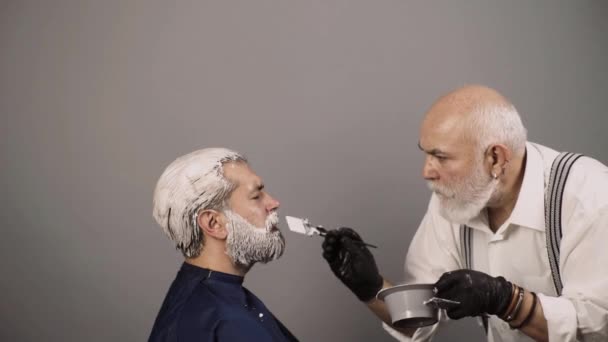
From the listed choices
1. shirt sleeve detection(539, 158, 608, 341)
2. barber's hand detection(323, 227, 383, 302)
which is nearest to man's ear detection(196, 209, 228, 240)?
barber's hand detection(323, 227, 383, 302)

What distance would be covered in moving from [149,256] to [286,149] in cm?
73

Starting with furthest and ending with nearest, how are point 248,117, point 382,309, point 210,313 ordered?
point 248,117, point 382,309, point 210,313

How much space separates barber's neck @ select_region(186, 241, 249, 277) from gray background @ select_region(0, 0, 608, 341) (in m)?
0.74

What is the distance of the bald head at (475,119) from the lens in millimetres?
2230

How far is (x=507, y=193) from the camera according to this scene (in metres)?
2.38

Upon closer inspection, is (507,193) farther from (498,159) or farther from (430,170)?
(430,170)

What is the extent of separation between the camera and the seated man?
2160 millimetres

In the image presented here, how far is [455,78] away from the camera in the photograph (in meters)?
3.26

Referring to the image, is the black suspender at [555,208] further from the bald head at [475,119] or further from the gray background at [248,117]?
the gray background at [248,117]

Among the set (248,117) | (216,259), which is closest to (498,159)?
(216,259)

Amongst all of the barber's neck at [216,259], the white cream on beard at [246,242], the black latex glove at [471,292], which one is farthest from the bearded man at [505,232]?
the barber's neck at [216,259]

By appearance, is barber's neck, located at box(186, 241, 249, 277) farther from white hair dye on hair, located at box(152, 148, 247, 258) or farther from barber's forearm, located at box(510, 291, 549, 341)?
barber's forearm, located at box(510, 291, 549, 341)

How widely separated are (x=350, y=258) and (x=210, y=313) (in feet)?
1.93

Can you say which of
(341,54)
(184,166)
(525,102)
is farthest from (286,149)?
(525,102)
